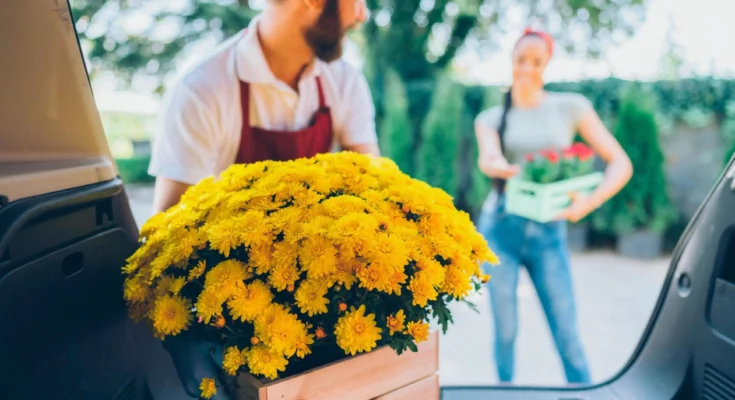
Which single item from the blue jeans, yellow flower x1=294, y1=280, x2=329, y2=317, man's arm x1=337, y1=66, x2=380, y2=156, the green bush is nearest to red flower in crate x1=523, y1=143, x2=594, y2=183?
the blue jeans

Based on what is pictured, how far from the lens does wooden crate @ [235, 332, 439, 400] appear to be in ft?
2.28

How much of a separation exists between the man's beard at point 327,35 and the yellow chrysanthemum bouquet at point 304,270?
2.31 ft

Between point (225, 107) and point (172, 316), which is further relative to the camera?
point (225, 107)

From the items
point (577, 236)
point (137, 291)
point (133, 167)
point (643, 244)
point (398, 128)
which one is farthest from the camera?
point (133, 167)

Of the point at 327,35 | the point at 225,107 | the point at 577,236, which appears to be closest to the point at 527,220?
the point at 327,35

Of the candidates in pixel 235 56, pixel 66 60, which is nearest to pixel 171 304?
pixel 66 60

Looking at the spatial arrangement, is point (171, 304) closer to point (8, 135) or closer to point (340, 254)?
point (340, 254)

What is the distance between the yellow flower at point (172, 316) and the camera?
74 cm

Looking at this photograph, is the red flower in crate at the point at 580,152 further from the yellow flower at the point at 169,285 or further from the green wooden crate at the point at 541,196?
the yellow flower at the point at 169,285

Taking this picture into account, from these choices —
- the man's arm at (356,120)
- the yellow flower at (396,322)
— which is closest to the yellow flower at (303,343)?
the yellow flower at (396,322)

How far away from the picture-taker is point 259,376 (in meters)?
0.70

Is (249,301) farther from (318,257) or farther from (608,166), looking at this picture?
(608,166)

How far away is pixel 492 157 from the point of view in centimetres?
221

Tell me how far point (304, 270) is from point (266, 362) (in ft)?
0.40
